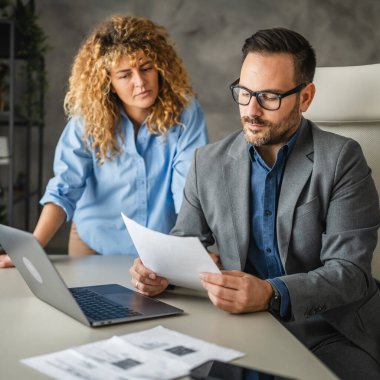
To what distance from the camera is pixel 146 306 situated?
136cm

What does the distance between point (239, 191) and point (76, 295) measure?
1.66 ft

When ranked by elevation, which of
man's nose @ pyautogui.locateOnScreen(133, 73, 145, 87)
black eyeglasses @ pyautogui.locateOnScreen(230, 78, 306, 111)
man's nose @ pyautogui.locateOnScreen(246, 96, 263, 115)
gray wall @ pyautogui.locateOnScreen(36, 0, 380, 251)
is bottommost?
man's nose @ pyautogui.locateOnScreen(246, 96, 263, 115)

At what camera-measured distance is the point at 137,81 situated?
2191 mm

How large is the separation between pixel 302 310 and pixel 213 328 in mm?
259

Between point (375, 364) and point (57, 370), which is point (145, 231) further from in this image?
point (375, 364)

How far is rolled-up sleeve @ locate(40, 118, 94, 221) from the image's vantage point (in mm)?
2154

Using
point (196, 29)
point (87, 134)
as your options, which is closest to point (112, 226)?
point (87, 134)

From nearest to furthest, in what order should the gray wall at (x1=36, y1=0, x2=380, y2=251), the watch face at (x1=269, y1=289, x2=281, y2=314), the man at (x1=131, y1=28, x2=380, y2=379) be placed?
the watch face at (x1=269, y1=289, x2=281, y2=314)
the man at (x1=131, y1=28, x2=380, y2=379)
the gray wall at (x1=36, y1=0, x2=380, y2=251)

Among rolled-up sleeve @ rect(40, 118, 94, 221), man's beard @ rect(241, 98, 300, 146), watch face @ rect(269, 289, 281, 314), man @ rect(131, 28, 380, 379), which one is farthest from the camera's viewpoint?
rolled-up sleeve @ rect(40, 118, 94, 221)

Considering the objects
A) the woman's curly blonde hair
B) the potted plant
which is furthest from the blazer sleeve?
the potted plant

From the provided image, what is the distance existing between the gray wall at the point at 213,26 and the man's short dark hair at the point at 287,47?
300cm

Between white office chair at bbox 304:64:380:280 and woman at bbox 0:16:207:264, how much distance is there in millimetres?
491

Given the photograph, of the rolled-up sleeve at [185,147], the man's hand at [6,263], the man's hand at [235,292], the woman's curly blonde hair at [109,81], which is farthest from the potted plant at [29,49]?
the man's hand at [235,292]

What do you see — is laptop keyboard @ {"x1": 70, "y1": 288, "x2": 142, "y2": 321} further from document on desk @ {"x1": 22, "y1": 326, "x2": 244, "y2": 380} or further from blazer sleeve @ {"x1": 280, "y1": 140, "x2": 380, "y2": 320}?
blazer sleeve @ {"x1": 280, "y1": 140, "x2": 380, "y2": 320}
